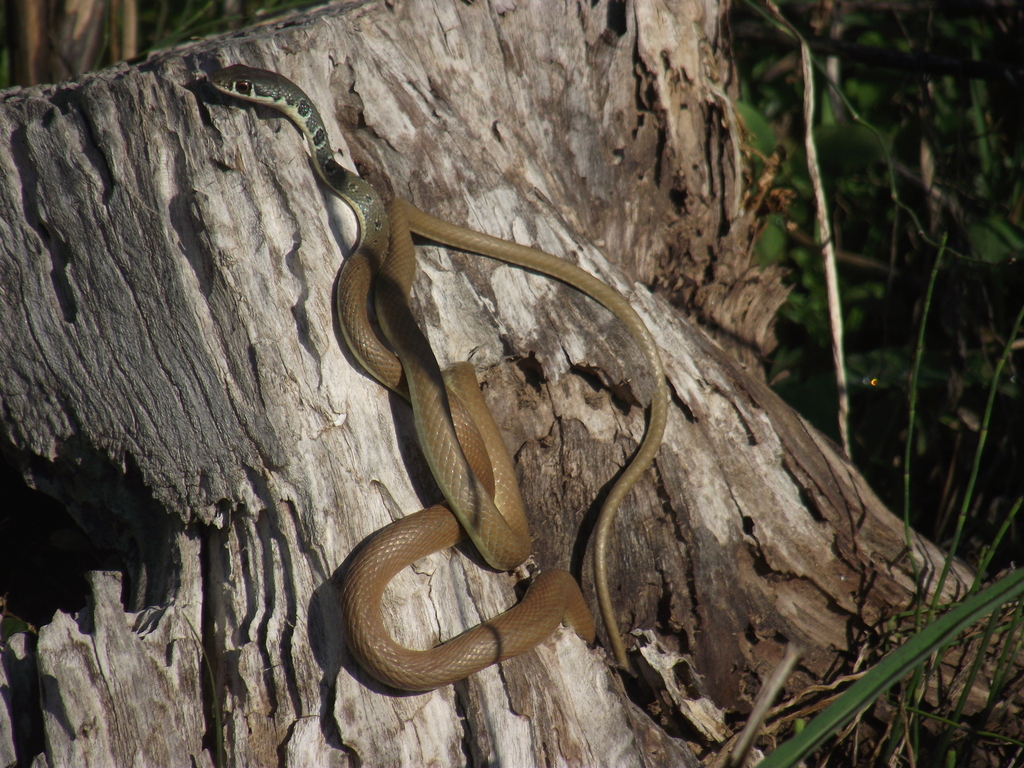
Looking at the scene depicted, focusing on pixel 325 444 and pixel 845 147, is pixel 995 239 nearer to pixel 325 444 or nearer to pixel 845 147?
pixel 845 147

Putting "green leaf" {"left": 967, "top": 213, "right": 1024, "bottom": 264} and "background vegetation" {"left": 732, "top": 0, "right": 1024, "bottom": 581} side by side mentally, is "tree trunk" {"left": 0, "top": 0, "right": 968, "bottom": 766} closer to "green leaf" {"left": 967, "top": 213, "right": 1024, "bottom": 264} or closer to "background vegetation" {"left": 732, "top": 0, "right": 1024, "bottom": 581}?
"background vegetation" {"left": 732, "top": 0, "right": 1024, "bottom": 581}

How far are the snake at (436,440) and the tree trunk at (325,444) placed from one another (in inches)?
3.4

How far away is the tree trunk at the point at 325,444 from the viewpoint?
2.22 meters

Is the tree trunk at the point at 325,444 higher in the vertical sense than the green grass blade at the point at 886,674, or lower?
higher

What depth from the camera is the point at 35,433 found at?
2730 mm

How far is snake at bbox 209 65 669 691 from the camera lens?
224 cm

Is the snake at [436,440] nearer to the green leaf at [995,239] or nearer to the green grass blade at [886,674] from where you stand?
the green grass blade at [886,674]

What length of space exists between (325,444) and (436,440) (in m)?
0.41

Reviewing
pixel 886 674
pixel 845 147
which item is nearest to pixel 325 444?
pixel 886 674

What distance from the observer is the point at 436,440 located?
8.35 feet

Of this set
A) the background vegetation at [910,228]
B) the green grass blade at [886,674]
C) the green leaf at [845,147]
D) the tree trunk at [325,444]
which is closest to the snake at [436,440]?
the tree trunk at [325,444]

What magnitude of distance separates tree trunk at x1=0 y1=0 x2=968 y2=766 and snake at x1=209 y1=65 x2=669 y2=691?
0.09m

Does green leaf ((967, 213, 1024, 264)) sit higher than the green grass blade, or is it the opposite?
green leaf ((967, 213, 1024, 264))

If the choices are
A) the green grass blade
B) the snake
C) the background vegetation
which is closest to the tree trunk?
the snake
